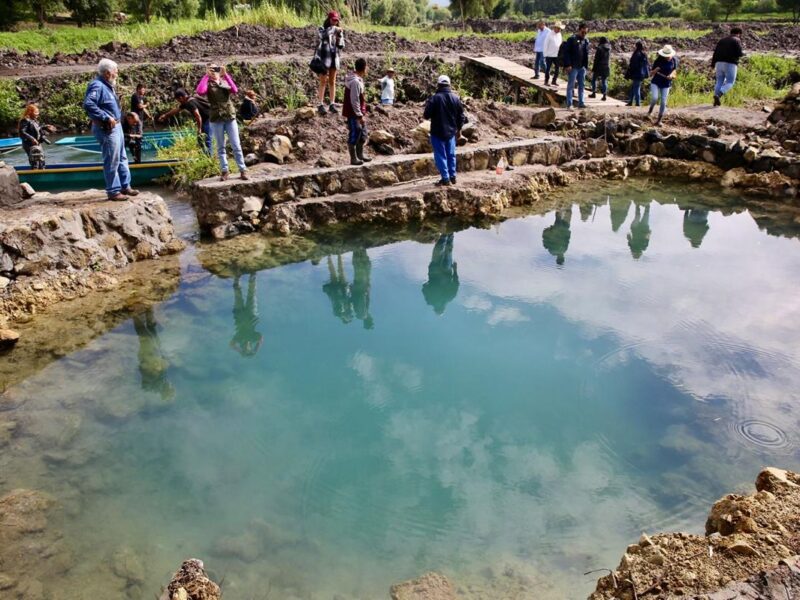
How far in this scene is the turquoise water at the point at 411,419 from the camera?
12.4ft

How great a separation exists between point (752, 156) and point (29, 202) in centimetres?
1184

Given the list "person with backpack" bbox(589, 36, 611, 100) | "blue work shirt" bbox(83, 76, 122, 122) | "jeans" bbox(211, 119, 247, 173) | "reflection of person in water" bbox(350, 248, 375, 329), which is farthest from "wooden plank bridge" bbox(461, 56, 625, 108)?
"blue work shirt" bbox(83, 76, 122, 122)

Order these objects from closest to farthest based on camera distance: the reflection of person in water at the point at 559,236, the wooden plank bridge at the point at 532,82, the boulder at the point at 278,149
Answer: the reflection of person in water at the point at 559,236 → the boulder at the point at 278,149 → the wooden plank bridge at the point at 532,82

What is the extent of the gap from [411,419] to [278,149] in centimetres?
655

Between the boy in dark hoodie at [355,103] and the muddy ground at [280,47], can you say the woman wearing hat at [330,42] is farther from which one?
the muddy ground at [280,47]

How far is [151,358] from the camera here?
19.1 ft

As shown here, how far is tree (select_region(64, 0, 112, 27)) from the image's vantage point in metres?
30.5

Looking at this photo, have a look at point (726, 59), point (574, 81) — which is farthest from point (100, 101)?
point (726, 59)

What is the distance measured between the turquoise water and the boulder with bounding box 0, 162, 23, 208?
8.31 feet

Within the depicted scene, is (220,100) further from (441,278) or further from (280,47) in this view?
(280,47)

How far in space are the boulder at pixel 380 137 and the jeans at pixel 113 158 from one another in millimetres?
4303

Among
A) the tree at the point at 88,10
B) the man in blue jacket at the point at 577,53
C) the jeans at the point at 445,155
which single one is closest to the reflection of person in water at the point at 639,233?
the jeans at the point at 445,155

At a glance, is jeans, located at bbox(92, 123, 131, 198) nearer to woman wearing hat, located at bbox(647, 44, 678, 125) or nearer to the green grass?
woman wearing hat, located at bbox(647, 44, 678, 125)

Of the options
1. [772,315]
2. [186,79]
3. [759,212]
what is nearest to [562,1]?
→ [186,79]
